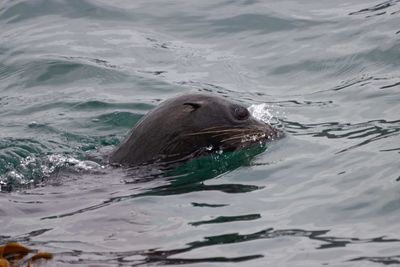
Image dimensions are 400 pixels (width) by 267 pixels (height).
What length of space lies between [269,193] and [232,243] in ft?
4.40

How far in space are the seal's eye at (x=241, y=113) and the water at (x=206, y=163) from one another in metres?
0.39

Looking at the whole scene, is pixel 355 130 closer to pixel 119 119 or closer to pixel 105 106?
pixel 119 119

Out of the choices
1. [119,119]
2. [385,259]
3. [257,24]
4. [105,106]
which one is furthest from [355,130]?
[257,24]

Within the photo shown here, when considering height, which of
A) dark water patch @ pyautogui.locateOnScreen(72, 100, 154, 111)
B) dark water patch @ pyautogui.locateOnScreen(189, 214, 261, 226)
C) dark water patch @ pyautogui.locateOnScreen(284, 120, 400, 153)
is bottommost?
dark water patch @ pyautogui.locateOnScreen(189, 214, 261, 226)

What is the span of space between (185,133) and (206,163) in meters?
0.35

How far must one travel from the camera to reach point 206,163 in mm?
8250

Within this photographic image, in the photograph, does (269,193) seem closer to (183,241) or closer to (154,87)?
(183,241)

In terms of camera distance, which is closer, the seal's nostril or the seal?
the seal

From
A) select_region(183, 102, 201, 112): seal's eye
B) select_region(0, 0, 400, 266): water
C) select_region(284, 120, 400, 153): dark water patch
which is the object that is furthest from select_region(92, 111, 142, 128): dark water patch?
select_region(183, 102, 201, 112): seal's eye

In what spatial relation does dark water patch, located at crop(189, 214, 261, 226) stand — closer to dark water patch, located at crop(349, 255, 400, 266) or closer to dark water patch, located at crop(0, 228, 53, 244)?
dark water patch, located at crop(0, 228, 53, 244)

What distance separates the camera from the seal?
8.38 m

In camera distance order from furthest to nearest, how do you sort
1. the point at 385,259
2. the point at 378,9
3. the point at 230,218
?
1. the point at 378,9
2. the point at 230,218
3. the point at 385,259

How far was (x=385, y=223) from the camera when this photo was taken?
640cm

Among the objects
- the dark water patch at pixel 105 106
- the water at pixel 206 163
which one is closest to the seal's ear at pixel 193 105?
the water at pixel 206 163
